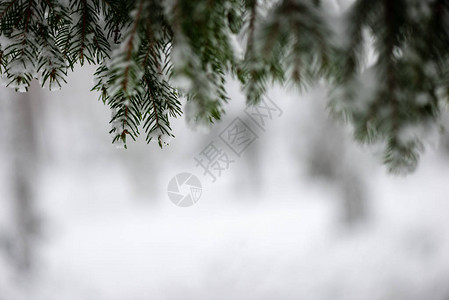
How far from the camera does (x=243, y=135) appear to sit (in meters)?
3.82

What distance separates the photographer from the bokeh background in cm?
335

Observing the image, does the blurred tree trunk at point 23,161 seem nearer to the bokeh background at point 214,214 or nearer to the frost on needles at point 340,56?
the bokeh background at point 214,214

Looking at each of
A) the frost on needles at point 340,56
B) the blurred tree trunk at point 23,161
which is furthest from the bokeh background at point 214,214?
the frost on needles at point 340,56

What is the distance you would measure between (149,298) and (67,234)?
4.12 feet

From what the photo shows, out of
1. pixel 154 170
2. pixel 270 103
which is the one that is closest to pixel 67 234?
pixel 154 170
